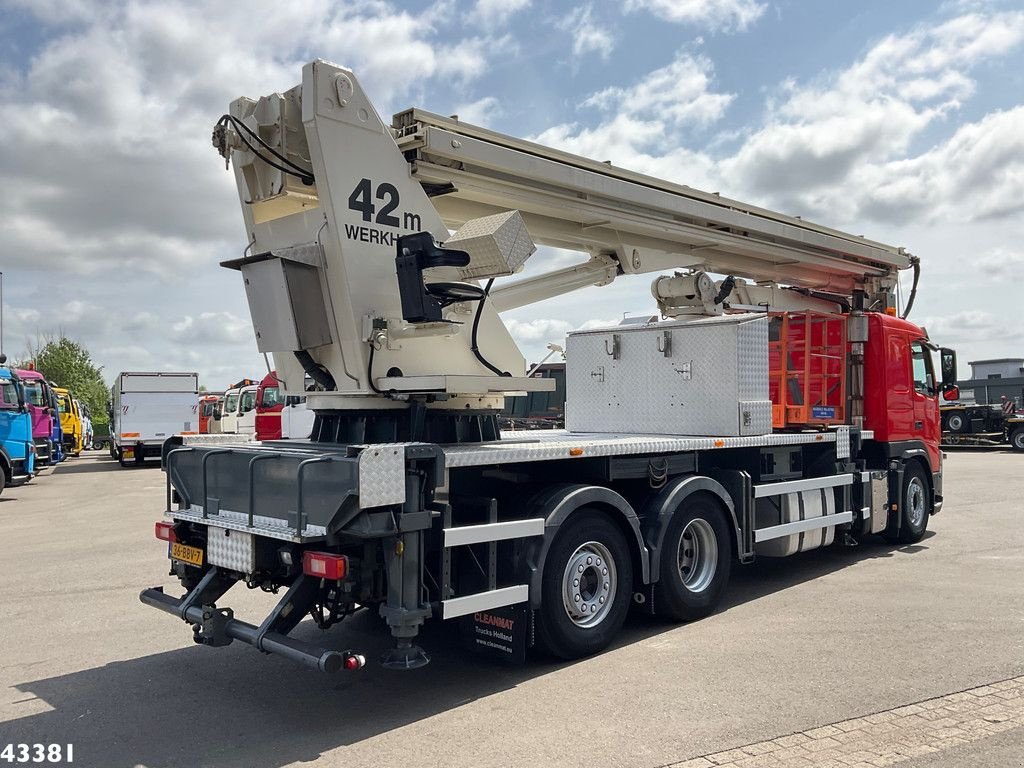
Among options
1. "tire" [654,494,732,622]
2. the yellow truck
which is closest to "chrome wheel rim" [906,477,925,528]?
"tire" [654,494,732,622]

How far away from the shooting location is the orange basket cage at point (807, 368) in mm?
9773

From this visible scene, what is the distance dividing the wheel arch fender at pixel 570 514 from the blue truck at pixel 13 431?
15.6 meters

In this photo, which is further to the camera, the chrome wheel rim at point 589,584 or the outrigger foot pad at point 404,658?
the chrome wheel rim at point 589,584

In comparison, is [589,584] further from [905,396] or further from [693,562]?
[905,396]

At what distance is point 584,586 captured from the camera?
605 cm

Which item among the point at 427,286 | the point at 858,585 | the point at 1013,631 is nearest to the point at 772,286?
the point at 858,585

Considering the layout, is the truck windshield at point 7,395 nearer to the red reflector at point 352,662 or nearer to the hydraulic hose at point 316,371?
the hydraulic hose at point 316,371

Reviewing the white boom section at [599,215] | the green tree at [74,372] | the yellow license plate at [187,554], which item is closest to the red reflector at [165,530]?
the yellow license plate at [187,554]

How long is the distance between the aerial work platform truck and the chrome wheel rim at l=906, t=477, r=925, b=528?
280cm

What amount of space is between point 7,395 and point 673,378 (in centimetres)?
1506

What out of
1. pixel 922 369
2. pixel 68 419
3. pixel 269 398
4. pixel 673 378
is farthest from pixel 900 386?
pixel 68 419

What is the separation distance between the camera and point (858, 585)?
26.7 feet

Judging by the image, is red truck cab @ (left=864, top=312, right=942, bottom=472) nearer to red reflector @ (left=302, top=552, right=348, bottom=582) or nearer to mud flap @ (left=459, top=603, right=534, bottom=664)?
mud flap @ (left=459, top=603, right=534, bottom=664)

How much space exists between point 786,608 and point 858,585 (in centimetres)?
131
